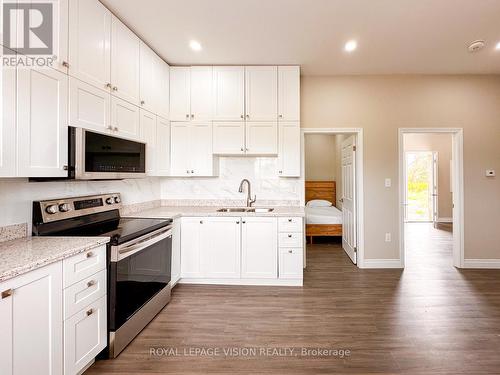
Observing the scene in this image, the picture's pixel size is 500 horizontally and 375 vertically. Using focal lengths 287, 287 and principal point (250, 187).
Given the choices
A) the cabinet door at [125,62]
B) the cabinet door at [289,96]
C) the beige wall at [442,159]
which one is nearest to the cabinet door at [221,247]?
the cabinet door at [289,96]

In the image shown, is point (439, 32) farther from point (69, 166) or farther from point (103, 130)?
point (69, 166)

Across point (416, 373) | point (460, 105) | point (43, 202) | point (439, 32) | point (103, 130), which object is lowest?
point (416, 373)

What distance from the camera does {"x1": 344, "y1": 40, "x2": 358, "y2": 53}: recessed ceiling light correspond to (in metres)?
3.19

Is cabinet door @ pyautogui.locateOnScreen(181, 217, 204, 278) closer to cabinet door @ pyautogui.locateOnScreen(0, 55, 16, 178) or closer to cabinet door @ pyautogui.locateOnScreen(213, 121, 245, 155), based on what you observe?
cabinet door @ pyautogui.locateOnScreen(213, 121, 245, 155)

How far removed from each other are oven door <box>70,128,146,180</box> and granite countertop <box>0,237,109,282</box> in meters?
0.48

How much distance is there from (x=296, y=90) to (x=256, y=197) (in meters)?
1.54

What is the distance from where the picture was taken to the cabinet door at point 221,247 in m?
3.42

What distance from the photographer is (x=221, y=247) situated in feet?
11.3

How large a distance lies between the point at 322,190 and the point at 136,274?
18.5ft

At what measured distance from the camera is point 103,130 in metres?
2.43

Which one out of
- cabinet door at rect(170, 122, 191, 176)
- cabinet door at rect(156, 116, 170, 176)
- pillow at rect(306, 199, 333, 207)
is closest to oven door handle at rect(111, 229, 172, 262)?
cabinet door at rect(156, 116, 170, 176)

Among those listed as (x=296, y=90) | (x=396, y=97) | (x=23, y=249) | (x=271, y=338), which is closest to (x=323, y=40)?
Result: (x=296, y=90)

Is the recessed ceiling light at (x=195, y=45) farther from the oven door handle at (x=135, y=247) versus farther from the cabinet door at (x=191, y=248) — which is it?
the oven door handle at (x=135, y=247)

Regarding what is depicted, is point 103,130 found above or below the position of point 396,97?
below
